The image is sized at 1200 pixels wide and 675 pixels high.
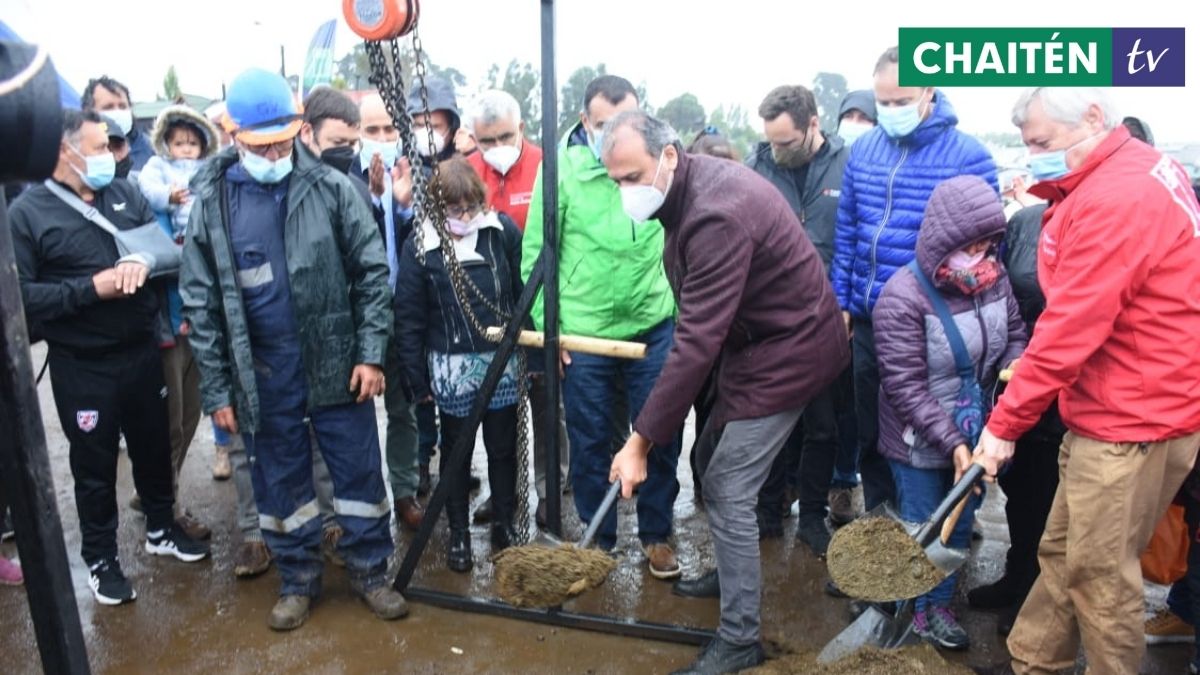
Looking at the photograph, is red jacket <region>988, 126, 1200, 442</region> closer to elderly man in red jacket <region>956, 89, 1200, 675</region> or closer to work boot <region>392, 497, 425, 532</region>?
elderly man in red jacket <region>956, 89, 1200, 675</region>

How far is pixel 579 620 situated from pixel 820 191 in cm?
239

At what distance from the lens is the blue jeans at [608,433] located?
4.05 meters

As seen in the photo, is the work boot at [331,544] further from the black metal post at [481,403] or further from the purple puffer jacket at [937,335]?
the purple puffer jacket at [937,335]

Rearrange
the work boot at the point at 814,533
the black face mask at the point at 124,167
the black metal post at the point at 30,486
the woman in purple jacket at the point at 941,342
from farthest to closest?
the black face mask at the point at 124,167 < the work boot at the point at 814,533 < the woman in purple jacket at the point at 941,342 < the black metal post at the point at 30,486

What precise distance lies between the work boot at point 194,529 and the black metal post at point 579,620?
138 cm

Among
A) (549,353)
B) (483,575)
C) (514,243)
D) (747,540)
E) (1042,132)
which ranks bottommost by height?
(483,575)

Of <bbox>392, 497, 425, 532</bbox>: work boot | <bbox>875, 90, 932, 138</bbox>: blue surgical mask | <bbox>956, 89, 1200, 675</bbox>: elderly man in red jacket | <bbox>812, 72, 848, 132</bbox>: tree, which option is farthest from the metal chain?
<bbox>812, 72, 848, 132</bbox>: tree

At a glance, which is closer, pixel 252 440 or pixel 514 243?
pixel 252 440

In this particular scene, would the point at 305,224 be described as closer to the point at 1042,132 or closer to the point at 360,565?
the point at 360,565

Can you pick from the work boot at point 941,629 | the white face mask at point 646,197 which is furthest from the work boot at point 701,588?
the white face mask at point 646,197

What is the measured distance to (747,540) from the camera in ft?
10.8

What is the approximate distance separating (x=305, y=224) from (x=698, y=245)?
1582 millimetres

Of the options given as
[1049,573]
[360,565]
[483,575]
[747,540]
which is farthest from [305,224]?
[1049,573]

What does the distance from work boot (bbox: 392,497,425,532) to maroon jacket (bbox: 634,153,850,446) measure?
6.68 feet
